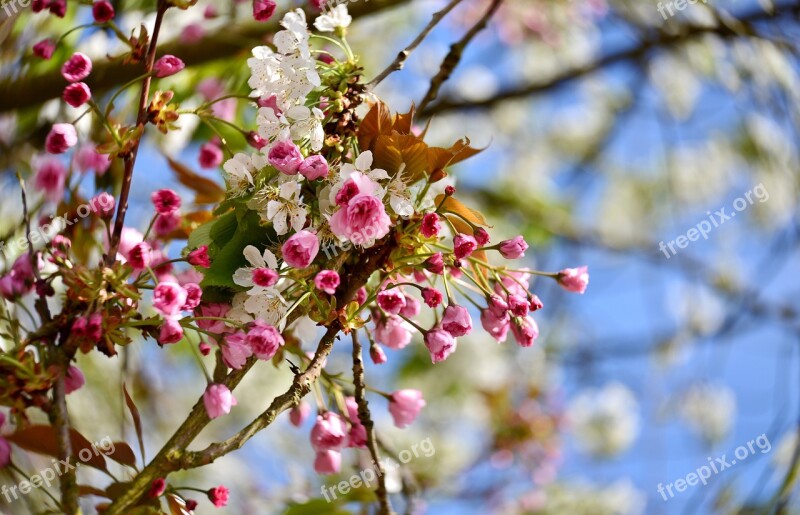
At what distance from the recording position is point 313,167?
67cm

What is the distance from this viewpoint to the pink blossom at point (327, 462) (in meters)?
0.81

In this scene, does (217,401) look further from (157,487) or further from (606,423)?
(606,423)

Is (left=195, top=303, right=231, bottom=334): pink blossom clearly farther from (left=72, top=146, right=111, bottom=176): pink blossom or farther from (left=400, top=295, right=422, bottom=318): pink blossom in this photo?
(left=72, top=146, right=111, bottom=176): pink blossom

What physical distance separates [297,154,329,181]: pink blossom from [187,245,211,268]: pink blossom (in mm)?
99

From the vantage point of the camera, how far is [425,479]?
1.95m

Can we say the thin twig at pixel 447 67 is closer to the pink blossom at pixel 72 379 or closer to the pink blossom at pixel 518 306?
the pink blossom at pixel 518 306

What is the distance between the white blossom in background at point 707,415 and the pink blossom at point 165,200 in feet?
8.69

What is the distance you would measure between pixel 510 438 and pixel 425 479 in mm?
427

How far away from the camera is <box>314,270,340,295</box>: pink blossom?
2.15 ft

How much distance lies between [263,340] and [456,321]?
6.7 inches

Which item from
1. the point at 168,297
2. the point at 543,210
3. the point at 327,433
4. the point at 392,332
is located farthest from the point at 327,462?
the point at 543,210

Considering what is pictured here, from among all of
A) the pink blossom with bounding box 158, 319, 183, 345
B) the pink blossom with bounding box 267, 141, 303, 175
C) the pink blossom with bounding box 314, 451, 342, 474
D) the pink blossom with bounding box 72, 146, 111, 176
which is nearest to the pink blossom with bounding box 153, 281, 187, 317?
the pink blossom with bounding box 158, 319, 183, 345

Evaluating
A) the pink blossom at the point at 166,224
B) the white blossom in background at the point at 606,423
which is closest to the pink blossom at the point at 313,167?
the pink blossom at the point at 166,224

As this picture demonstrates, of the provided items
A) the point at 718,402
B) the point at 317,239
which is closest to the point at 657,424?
the point at 718,402
